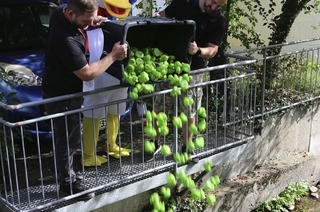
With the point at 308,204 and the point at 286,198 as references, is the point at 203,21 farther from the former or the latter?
the point at 308,204

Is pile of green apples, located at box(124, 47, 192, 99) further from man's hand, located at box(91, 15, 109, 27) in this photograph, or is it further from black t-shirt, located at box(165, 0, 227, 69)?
black t-shirt, located at box(165, 0, 227, 69)

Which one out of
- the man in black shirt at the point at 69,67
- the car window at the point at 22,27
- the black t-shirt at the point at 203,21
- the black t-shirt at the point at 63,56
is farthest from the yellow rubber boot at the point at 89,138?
the car window at the point at 22,27

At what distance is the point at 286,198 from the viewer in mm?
5941

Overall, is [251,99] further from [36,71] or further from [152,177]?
[36,71]

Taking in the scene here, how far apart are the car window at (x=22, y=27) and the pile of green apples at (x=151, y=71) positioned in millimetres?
2400

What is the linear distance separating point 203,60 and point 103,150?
138 cm

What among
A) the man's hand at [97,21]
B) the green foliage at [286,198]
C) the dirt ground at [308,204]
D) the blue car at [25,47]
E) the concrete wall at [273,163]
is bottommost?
the dirt ground at [308,204]

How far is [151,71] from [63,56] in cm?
68

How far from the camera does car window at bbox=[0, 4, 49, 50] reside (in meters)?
5.64

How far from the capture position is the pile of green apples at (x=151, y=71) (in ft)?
11.4

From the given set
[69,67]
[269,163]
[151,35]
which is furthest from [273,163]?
[69,67]

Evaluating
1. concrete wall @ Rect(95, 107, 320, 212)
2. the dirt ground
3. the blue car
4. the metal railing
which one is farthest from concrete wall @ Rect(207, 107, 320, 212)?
the blue car

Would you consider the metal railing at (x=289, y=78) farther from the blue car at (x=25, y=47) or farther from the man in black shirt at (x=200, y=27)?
the blue car at (x=25, y=47)

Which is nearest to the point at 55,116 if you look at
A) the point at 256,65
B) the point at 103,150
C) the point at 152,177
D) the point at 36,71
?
the point at 152,177
